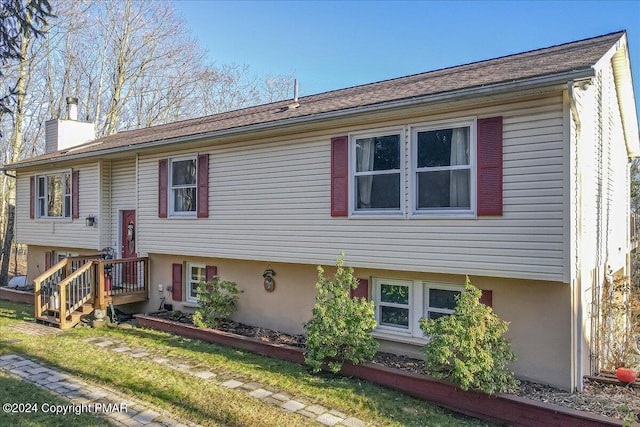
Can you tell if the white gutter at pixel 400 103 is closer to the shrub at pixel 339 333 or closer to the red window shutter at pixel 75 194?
the shrub at pixel 339 333

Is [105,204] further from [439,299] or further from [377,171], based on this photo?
[439,299]

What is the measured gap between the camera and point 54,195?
13570 mm

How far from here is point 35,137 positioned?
2520cm

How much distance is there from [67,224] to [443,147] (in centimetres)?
1162

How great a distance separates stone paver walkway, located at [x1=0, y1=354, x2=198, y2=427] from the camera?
484 centimetres

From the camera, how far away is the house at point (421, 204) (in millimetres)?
5520

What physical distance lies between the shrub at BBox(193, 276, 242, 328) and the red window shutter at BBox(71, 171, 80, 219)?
5.97m

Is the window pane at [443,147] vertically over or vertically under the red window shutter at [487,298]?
over

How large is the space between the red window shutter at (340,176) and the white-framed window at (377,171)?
0.32 ft

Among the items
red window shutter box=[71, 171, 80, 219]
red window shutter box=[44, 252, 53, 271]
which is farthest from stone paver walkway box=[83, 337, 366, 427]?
red window shutter box=[44, 252, 53, 271]

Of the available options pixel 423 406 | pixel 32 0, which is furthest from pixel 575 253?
pixel 32 0

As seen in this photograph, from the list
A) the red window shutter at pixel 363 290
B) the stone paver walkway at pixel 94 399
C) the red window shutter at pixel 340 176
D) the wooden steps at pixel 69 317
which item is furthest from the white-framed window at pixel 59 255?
the red window shutter at pixel 363 290

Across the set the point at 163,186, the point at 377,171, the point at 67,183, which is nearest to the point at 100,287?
the point at 163,186

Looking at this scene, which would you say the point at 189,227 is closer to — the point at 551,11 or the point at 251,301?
the point at 251,301
